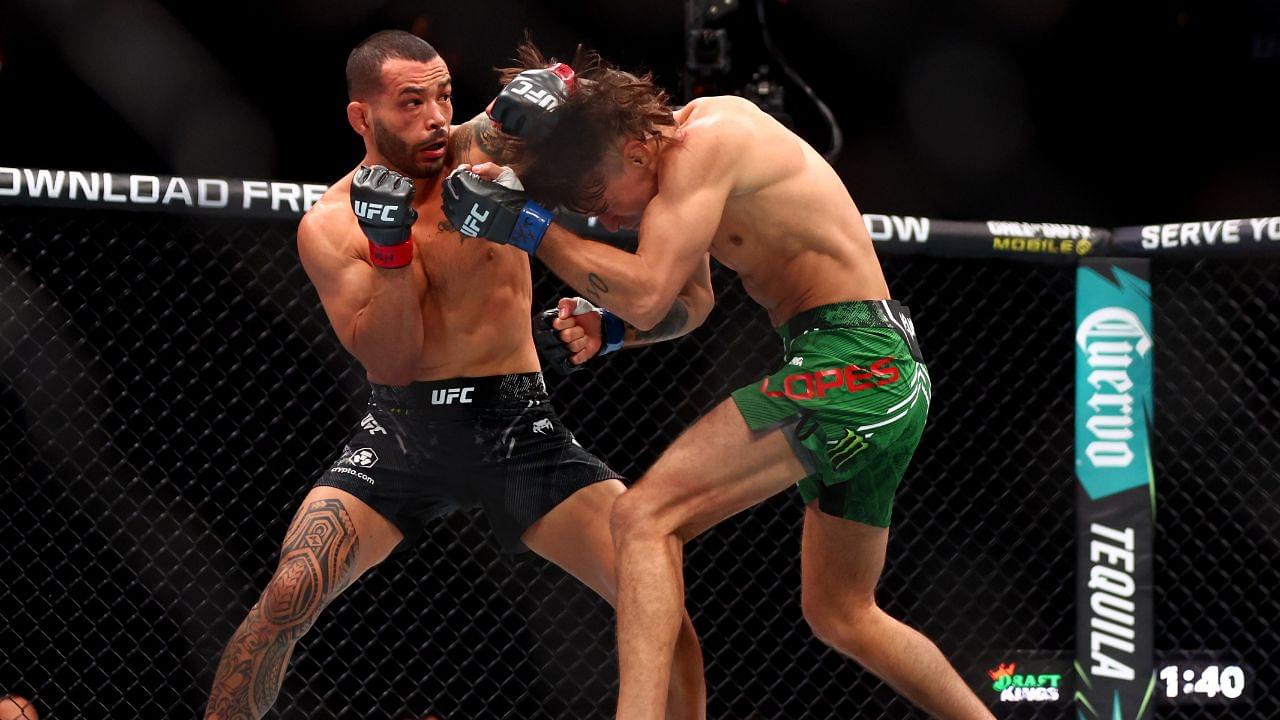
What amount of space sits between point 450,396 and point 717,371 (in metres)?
1.49

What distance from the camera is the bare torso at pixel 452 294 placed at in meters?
2.23

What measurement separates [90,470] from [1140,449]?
2.57 meters

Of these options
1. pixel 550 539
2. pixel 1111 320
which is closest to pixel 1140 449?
pixel 1111 320

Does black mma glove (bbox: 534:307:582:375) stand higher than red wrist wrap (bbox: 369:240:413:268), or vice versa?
red wrist wrap (bbox: 369:240:413:268)

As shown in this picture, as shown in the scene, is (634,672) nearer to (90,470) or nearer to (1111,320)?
(1111,320)

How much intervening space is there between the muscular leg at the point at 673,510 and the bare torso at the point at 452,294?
540 millimetres

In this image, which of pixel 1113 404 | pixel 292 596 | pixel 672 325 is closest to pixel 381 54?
pixel 672 325

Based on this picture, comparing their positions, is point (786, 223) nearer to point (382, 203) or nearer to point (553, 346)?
point (553, 346)

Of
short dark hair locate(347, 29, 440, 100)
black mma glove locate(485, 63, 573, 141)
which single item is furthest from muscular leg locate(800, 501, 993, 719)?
short dark hair locate(347, 29, 440, 100)

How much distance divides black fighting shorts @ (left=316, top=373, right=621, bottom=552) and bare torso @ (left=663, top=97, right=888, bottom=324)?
0.49 meters

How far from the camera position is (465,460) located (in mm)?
2207

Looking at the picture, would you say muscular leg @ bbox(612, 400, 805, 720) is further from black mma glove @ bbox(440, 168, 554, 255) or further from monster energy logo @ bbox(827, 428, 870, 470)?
black mma glove @ bbox(440, 168, 554, 255)

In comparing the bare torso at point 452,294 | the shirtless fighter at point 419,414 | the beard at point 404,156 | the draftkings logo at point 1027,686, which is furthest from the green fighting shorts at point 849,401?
the draftkings logo at point 1027,686

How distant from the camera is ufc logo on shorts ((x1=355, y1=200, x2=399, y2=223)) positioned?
6.31 feet
